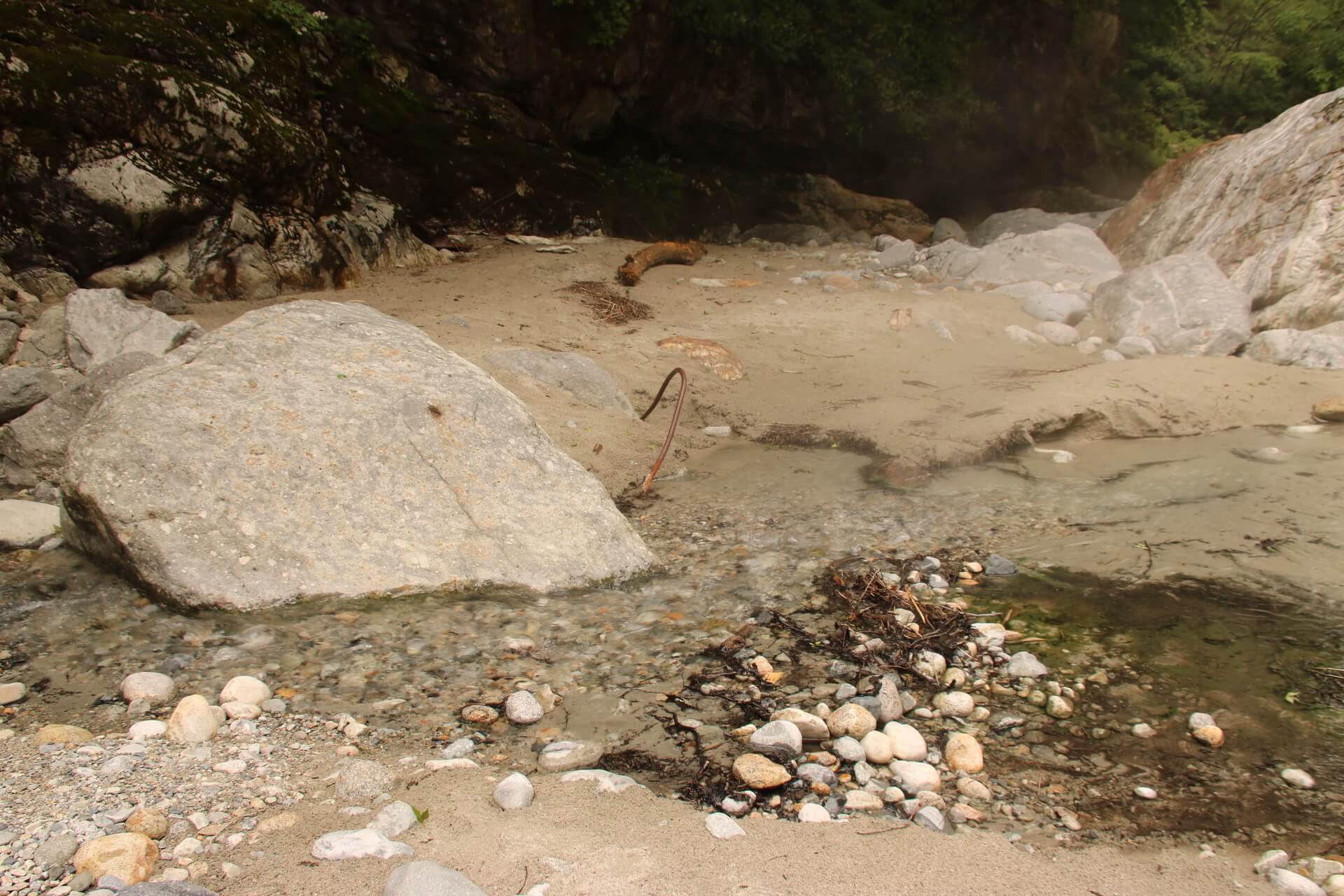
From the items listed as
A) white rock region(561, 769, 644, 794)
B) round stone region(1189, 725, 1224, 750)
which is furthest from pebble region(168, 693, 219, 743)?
round stone region(1189, 725, 1224, 750)

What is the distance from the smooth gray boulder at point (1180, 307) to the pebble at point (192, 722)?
20.5 ft

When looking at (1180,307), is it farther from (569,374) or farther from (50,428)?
(50,428)

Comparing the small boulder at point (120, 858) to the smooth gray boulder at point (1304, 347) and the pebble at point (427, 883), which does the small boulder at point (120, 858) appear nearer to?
the pebble at point (427, 883)

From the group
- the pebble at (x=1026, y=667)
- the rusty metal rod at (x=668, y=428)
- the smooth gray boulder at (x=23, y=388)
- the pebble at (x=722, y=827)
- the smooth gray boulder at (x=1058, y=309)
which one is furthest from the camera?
the smooth gray boulder at (x=1058, y=309)

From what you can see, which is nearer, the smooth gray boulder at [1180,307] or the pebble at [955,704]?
the pebble at [955,704]

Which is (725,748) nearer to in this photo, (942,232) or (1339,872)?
(1339,872)

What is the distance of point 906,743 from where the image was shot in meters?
1.98

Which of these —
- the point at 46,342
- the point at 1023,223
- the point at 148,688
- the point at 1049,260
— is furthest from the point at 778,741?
the point at 1023,223

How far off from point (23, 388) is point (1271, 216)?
27.5ft

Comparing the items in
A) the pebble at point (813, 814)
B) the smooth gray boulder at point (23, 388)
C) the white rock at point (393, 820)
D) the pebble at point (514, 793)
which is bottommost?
the pebble at point (813, 814)

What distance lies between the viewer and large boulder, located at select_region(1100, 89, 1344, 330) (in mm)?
6012

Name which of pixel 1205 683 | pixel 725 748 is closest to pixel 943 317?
pixel 1205 683

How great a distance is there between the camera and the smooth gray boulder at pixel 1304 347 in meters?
5.25

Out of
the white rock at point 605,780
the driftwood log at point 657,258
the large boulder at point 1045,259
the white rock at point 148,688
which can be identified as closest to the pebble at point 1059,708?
the white rock at point 605,780
